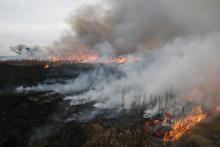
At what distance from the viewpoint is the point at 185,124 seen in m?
113

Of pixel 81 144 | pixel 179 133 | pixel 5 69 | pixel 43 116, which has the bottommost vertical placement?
pixel 179 133

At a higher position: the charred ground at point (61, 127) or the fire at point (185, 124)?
the charred ground at point (61, 127)

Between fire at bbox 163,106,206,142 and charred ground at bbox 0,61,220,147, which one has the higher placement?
charred ground at bbox 0,61,220,147

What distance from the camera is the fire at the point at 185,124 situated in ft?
304

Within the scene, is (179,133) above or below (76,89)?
below

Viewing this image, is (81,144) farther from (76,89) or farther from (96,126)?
(76,89)

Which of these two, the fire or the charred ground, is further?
the fire

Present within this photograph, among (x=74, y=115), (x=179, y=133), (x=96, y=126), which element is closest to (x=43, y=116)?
(x=74, y=115)

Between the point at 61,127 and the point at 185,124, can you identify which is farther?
the point at 185,124

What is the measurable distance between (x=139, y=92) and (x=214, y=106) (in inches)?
2385

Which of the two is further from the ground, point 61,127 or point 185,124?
point 61,127

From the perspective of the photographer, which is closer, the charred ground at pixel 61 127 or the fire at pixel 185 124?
the charred ground at pixel 61 127

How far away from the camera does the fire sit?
3652 inches

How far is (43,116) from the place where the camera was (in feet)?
284
